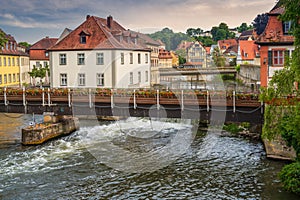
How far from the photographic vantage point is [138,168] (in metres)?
19.6

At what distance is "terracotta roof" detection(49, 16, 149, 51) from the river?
498 inches

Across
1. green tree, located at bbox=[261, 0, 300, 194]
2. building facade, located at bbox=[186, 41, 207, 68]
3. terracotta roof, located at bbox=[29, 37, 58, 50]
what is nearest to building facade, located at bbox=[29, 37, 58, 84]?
terracotta roof, located at bbox=[29, 37, 58, 50]

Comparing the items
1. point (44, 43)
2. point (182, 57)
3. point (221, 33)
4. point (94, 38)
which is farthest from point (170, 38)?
point (94, 38)

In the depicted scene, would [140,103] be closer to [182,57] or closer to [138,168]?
[138,168]

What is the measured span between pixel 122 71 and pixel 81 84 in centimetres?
429

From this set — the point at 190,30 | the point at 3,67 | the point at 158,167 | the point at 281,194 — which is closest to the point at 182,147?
the point at 158,167

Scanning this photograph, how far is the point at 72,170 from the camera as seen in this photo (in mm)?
19438

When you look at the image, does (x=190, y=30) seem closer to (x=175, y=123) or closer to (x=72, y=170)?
(x=175, y=123)

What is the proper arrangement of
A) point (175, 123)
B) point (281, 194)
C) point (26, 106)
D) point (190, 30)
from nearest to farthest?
point (281, 194)
point (26, 106)
point (175, 123)
point (190, 30)

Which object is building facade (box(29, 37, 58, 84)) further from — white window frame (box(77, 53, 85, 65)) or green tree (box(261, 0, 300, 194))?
green tree (box(261, 0, 300, 194))

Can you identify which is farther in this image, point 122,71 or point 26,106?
point 122,71

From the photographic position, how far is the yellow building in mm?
52719

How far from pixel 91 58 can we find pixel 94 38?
2.20m

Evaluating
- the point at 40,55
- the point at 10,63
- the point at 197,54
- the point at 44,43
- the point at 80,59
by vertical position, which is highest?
the point at 197,54
